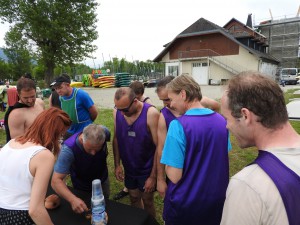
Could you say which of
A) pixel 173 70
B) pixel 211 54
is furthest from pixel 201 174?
pixel 173 70

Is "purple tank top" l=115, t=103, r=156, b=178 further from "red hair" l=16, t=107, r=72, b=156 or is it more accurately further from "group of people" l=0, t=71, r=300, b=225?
"red hair" l=16, t=107, r=72, b=156

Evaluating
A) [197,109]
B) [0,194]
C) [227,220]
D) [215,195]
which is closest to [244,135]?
[227,220]

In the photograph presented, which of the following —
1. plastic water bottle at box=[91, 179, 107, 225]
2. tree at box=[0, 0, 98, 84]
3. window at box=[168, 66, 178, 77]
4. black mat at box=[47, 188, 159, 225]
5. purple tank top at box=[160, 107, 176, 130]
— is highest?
tree at box=[0, 0, 98, 84]

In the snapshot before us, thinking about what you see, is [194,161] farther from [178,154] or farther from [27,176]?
[27,176]

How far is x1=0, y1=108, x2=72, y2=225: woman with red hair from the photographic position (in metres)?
1.36

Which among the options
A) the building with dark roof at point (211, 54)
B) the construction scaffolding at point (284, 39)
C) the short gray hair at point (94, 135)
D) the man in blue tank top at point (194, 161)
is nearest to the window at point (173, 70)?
the building with dark roof at point (211, 54)

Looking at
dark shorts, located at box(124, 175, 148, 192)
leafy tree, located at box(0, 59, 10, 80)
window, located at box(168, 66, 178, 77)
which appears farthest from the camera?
leafy tree, located at box(0, 59, 10, 80)

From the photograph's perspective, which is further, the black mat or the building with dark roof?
the building with dark roof

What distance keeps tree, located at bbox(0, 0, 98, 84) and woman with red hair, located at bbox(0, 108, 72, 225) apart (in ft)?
65.1

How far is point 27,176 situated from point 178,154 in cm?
96

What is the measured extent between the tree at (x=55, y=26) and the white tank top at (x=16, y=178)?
785 inches

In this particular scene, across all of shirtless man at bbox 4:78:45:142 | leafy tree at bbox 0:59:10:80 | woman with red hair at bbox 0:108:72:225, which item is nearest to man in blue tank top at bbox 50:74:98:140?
shirtless man at bbox 4:78:45:142

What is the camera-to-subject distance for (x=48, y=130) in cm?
160

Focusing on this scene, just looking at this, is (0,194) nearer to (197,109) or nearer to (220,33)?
(197,109)
